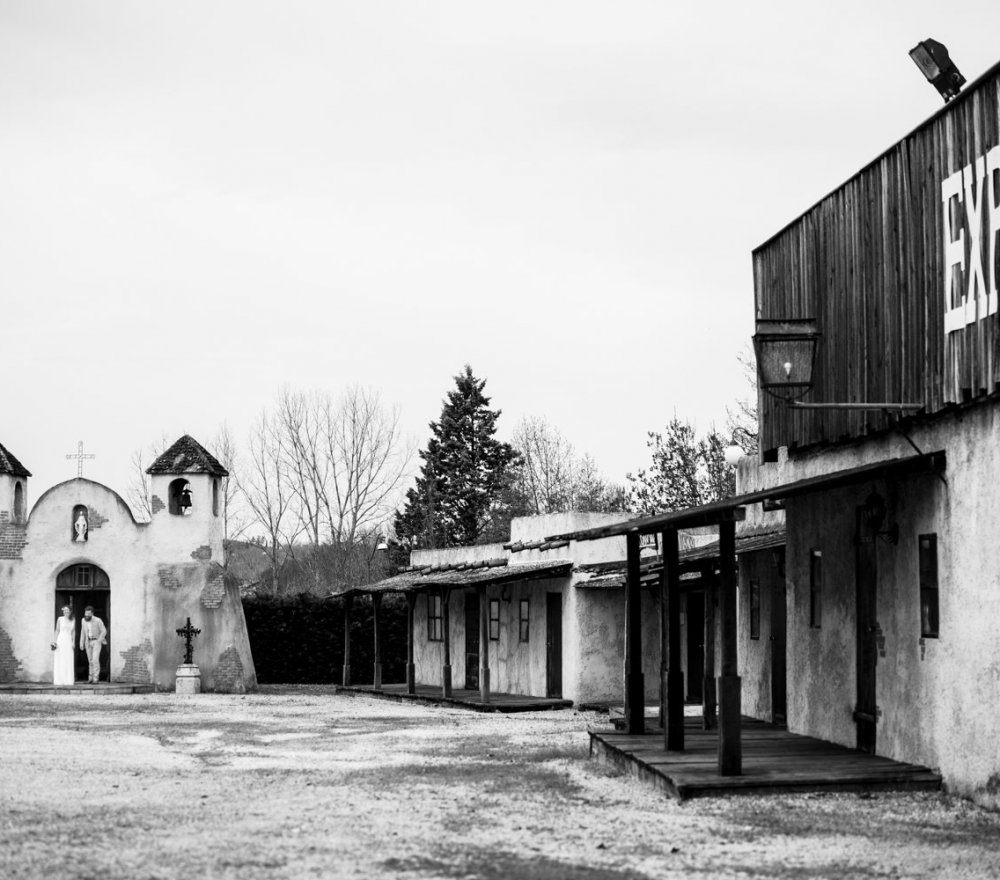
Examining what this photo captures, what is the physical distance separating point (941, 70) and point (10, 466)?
85.9 feet

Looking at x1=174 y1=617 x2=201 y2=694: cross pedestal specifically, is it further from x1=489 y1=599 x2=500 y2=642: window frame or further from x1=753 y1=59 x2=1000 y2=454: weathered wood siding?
x1=753 y1=59 x2=1000 y2=454: weathered wood siding

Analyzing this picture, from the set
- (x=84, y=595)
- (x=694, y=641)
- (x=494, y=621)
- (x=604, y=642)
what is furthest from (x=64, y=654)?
(x=694, y=641)

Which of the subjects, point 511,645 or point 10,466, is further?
point 10,466

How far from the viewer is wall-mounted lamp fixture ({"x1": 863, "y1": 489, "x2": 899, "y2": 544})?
45.1 ft

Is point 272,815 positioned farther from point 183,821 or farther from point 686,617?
point 686,617

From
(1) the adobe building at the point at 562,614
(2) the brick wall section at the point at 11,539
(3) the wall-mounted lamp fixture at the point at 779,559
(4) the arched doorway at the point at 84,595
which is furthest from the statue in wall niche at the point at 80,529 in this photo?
(3) the wall-mounted lamp fixture at the point at 779,559

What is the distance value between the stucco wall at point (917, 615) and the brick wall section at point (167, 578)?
21471 millimetres

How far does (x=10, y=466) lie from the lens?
119ft

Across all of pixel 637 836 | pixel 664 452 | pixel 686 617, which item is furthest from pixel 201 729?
pixel 664 452

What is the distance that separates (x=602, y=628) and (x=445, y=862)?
2097 centimetres

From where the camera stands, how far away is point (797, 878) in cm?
896

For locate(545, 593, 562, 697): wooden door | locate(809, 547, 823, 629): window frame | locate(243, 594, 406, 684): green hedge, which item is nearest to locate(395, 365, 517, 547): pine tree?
locate(243, 594, 406, 684): green hedge

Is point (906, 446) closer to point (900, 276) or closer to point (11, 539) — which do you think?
point (900, 276)

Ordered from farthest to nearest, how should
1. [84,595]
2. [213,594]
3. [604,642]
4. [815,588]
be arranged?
[84,595] → [213,594] → [604,642] → [815,588]
